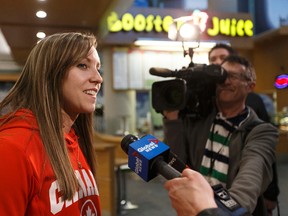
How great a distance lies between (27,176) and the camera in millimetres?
875

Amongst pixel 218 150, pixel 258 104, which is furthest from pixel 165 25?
pixel 218 150

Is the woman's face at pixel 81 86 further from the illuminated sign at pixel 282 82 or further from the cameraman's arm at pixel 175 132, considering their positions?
the illuminated sign at pixel 282 82

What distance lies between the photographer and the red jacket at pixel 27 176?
847 millimetres

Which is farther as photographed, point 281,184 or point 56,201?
point 281,184

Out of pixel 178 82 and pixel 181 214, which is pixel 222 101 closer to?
pixel 178 82

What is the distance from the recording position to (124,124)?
5.64m

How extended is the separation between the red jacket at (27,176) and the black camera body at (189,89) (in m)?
0.60

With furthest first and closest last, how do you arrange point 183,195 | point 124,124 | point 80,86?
point 124,124, point 80,86, point 183,195

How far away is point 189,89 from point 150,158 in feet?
2.57

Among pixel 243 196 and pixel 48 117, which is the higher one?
pixel 48 117

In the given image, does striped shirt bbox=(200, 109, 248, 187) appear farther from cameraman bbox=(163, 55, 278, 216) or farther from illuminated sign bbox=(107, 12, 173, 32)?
illuminated sign bbox=(107, 12, 173, 32)

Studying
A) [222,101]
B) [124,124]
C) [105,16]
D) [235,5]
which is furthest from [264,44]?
[222,101]

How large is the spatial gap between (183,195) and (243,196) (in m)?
0.45

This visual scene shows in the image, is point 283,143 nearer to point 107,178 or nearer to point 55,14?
point 107,178
